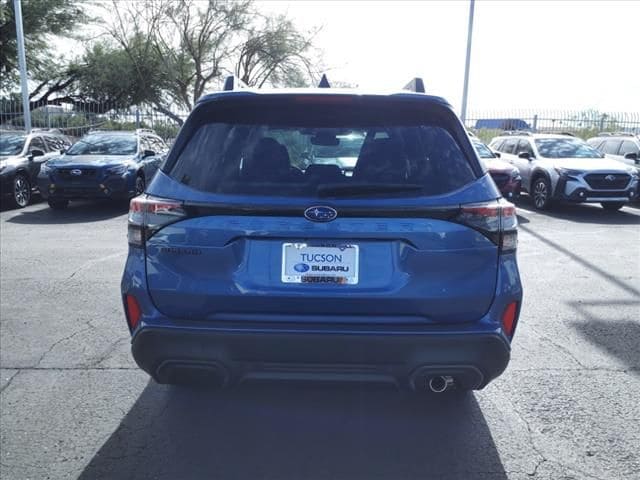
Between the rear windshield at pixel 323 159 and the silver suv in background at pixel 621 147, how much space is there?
13045 millimetres

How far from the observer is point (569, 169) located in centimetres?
1231

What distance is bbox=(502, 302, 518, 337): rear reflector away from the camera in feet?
9.32

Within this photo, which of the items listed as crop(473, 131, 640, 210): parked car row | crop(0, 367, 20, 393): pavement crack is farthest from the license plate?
crop(473, 131, 640, 210): parked car row

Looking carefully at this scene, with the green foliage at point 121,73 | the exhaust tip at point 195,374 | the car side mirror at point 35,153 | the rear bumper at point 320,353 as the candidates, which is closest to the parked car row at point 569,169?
the rear bumper at point 320,353

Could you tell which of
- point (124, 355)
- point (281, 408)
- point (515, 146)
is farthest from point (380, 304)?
point (515, 146)

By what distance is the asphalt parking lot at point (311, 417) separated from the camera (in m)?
3.01

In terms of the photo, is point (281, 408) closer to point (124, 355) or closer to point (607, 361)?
point (124, 355)

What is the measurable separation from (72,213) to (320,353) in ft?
35.2

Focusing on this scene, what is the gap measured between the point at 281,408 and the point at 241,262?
4.31ft

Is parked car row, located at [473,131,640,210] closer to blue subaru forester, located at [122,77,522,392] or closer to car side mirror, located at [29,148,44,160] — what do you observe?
blue subaru forester, located at [122,77,522,392]

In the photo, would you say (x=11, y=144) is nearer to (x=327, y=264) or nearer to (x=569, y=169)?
(x=569, y=169)

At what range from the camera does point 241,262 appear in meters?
2.72

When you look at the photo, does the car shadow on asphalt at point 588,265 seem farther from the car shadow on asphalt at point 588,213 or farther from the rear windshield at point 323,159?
the rear windshield at point 323,159

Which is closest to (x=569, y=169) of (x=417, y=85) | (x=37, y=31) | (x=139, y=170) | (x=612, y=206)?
(x=612, y=206)
